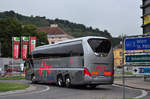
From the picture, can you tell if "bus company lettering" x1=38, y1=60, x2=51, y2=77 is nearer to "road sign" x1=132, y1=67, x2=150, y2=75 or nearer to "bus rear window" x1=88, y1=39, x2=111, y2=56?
"bus rear window" x1=88, y1=39, x2=111, y2=56

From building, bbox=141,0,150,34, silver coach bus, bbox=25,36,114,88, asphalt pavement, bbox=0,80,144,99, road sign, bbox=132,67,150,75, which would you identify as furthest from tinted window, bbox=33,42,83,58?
building, bbox=141,0,150,34

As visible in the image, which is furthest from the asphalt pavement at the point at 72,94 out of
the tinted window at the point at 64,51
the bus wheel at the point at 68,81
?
the tinted window at the point at 64,51

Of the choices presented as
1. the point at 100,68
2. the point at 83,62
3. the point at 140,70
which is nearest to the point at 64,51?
the point at 83,62

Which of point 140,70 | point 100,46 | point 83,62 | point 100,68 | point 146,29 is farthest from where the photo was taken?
point 146,29

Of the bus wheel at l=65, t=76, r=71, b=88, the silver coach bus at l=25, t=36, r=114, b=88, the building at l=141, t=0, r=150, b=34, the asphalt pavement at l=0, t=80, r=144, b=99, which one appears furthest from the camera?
the building at l=141, t=0, r=150, b=34

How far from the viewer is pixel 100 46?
21516mm

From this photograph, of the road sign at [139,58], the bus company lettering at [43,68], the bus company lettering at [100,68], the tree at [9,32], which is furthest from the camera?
the tree at [9,32]

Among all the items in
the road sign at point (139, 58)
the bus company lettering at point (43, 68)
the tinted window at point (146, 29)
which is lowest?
the bus company lettering at point (43, 68)

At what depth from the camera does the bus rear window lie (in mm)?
21266

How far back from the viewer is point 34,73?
30.3 meters

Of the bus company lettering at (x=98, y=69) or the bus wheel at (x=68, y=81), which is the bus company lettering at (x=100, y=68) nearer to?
the bus company lettering at (x=98, y=69)

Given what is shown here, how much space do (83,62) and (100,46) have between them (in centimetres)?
166

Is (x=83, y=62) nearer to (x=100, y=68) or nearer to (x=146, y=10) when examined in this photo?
(x=100, y=68)

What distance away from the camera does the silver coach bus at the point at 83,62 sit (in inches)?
827
